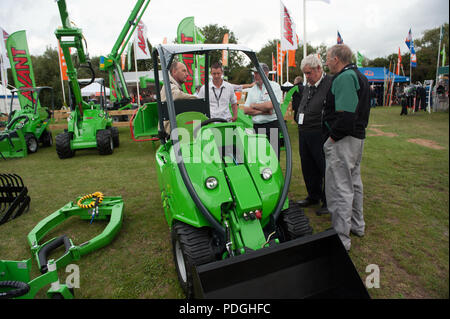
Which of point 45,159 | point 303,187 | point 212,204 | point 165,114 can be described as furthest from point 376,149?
point 45,159

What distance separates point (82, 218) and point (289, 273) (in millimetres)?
3086

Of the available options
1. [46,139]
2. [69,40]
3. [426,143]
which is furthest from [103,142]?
[426,143]

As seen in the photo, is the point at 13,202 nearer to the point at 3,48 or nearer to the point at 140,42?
the point at 140,42

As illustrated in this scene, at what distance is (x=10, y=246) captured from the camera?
11.1 ft

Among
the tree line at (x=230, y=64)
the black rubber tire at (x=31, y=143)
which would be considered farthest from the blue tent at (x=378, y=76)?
the black rubber tire at (x=31, y=143)

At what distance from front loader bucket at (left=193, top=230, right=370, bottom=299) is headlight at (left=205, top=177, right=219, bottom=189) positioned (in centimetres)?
60

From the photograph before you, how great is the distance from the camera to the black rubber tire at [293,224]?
229 centimetres

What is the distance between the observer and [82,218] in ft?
12.6

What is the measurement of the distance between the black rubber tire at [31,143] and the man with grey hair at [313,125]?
30.1 ft

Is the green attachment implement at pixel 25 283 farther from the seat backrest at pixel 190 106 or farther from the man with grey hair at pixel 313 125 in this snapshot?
the man with grey hair at pixel 313 125

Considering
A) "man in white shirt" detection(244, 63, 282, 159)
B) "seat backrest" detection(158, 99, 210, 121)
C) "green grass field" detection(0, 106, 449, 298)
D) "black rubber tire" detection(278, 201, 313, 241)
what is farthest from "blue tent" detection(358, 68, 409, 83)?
"black rubber tire" detection(278, 201, 313, 241)

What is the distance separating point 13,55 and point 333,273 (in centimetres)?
1370

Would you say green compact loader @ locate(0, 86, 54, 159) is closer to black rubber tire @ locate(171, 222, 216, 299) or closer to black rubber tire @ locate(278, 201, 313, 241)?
black rubber tire @ locate(171, 222, 216, 299)

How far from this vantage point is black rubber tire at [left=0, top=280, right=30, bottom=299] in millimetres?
2004
